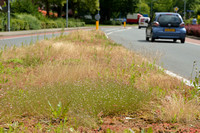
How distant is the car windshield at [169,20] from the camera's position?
19172 mm

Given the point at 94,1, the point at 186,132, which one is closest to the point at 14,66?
the point at 186,132

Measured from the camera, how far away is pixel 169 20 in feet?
63.1

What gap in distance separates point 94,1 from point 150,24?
4014 cm

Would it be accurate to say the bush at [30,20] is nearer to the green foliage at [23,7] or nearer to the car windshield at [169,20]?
the green foliage at [23,7]

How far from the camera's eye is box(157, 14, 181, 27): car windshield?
19.2m

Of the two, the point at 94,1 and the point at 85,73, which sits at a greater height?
the point at 94,1

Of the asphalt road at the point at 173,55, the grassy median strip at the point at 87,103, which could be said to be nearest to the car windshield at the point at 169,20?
the asphalt road at the point at 173,55

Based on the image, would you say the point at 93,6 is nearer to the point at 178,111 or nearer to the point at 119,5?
the point at 119,5

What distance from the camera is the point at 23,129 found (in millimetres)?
3484

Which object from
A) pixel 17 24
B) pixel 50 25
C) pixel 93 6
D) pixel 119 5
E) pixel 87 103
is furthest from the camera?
pixel 119 5

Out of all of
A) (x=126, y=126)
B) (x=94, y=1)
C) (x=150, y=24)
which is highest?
(x=94, y=1)

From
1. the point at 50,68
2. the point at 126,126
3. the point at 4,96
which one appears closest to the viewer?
the point at 126,126

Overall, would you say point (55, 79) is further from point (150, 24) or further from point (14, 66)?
point (150, 24)

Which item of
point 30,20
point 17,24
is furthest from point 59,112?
point 30,20
